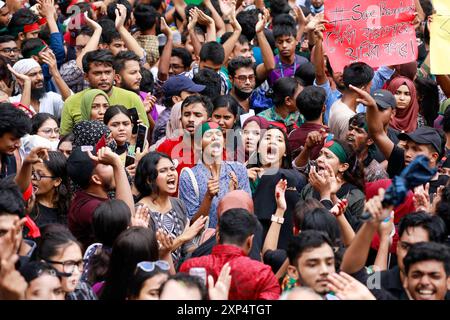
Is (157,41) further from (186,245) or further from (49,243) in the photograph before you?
(49,243)

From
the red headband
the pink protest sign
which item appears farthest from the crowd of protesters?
the pink protest sign

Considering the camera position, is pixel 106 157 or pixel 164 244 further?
pixel 106 157

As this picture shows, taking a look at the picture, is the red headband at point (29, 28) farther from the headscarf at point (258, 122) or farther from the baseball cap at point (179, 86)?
the headscarf at point (258, 122)

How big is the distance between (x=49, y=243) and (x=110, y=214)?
0.59 metres

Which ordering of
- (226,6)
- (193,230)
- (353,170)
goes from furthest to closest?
(226,6)
(353,170)
(193,230)

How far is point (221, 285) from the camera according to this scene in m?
6.00

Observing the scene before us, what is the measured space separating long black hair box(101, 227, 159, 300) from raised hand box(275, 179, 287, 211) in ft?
5.74

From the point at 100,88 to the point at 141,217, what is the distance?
2.95 metres

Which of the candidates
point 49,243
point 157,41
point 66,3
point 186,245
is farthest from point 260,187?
point 66,3

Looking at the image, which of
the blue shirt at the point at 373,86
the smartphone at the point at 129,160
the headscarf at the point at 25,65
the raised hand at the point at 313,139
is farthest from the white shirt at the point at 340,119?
the headscarf at the point at 25,65

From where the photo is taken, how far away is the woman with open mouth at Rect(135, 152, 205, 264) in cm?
784

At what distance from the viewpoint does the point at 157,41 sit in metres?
12.4

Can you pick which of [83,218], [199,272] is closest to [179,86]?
[83,218]

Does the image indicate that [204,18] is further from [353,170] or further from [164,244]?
[164,244]
